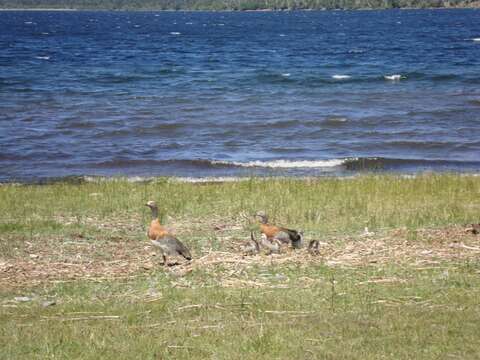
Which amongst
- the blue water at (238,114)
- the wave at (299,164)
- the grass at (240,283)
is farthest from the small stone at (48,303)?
the wave at (299,164)

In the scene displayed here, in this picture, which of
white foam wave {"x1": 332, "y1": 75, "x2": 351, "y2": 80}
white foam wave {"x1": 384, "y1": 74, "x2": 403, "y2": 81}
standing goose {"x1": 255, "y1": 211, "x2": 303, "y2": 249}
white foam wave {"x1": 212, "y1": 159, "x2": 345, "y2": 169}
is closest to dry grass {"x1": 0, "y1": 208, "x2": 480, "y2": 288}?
standing goose {"x1": 255, "y1": 211, "x2": 303, "y2": 249}

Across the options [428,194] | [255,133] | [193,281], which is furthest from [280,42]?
[193,281]

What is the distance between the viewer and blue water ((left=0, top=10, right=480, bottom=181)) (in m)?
28.2

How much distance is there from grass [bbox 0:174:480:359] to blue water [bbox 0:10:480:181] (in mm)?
8979

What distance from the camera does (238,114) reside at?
38.8m

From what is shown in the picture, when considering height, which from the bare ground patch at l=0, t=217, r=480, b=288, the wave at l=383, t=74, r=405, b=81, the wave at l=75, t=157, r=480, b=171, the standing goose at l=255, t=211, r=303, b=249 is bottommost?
the wave at l=383, t=74, r=405, b=81

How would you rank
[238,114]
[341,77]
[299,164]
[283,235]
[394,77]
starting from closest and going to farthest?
[283,235]
[299,164]
[238,114]
[394,77]
[341,77]

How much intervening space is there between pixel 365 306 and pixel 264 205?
7058 millimetres

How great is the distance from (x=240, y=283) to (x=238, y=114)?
27878 mm

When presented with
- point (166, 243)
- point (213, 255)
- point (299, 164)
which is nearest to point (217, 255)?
point (213, 255)

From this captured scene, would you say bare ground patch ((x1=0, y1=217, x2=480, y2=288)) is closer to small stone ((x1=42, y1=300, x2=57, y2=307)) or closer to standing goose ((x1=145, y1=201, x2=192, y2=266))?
standing goose ((x1=145, y1=201, x2=192, y2=266))

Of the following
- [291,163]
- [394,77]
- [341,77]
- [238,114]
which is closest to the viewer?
[291,163]

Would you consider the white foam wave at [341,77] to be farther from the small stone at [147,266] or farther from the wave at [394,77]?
the small stone at [147,266]

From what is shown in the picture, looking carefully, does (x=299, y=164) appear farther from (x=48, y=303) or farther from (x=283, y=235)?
(x=48, y=303)
